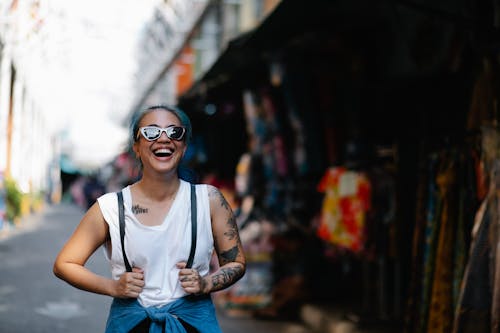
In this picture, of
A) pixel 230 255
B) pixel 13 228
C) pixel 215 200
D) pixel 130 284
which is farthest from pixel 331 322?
pixel 13 228

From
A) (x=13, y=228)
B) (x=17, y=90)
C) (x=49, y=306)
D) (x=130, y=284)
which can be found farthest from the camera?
(x=17, y=90)

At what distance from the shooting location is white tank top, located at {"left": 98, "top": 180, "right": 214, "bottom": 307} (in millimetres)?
2727

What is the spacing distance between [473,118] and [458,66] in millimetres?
1000

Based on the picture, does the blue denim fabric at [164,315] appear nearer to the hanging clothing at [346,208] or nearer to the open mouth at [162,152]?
the open mouth at [162,152]

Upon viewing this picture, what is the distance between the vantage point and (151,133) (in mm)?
2846

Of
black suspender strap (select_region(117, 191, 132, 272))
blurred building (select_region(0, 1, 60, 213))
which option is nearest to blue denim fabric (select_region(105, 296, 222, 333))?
black suspender strap (select_region(117, 191, 132, 272))

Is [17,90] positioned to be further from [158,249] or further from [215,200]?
[158,249]

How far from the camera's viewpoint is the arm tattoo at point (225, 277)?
9.23ft

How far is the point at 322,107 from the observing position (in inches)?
316

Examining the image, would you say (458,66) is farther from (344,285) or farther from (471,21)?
(344,285)

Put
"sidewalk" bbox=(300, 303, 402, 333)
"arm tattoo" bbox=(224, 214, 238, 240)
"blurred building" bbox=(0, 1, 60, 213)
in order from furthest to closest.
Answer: "blurred building" bbox=(0, 1, 60, 213) → "sidewalk" bbox=(300, 303, 402, 333) → "arm tattoo" bbox=(224, 214, 238, 240)

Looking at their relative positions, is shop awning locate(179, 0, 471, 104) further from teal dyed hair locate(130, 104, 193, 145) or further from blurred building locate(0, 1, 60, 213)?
teal dyed hair locate(130, 104, 193, 145)

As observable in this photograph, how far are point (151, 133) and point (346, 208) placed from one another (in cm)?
424

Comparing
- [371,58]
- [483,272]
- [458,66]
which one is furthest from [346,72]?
[483,272]
